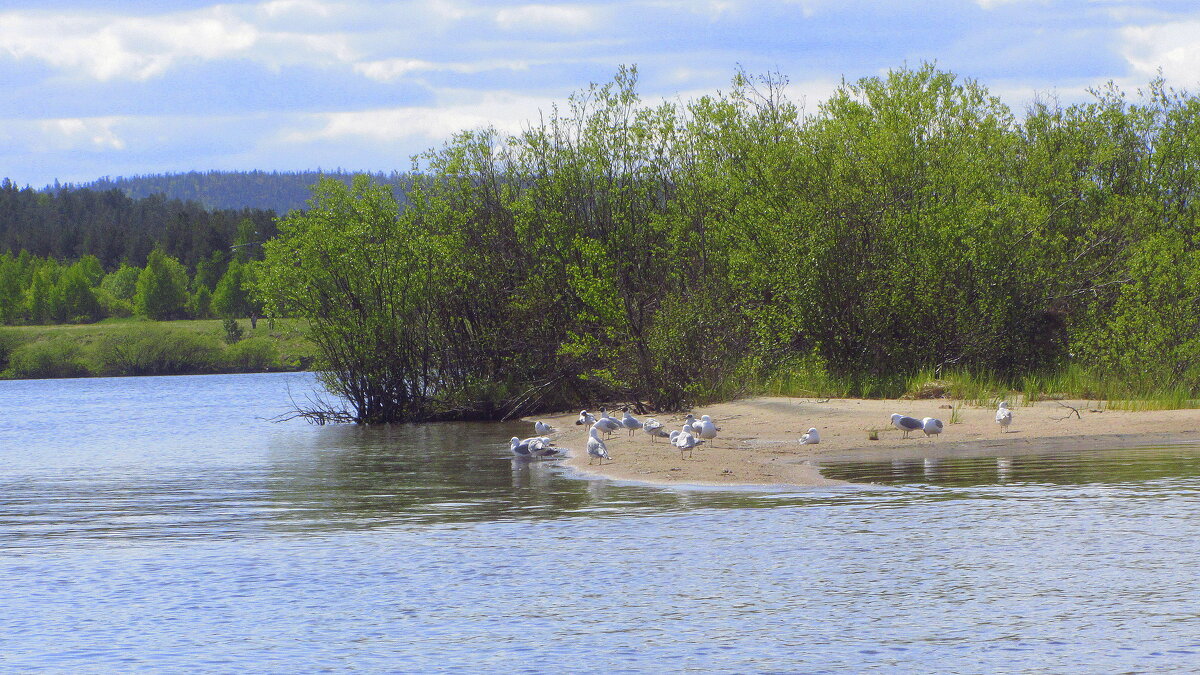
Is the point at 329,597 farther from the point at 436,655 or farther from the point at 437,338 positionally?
the point at 437,338

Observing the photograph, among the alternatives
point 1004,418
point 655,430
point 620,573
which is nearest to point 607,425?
point 655,430

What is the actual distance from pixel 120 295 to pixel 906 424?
145113 mm

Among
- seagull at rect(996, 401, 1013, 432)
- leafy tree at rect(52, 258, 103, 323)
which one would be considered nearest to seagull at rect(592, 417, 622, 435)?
seagull at rect(996, 401, 1013, 432)

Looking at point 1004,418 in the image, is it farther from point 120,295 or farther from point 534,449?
point 120,295

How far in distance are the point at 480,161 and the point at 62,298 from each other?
12331 cm

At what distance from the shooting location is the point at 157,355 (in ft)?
362

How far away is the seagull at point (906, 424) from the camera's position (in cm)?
2338

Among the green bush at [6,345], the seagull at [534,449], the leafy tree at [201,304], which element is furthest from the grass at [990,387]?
the leafy tree at [201,304]

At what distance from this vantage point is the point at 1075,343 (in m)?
31.6

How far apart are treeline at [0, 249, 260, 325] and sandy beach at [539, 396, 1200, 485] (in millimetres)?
119617

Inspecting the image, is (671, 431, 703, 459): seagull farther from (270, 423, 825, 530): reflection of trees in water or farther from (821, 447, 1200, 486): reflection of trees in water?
(821, 447, 1200, 486): reflection of trees in water

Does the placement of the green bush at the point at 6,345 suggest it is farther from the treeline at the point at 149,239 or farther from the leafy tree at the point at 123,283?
the treeline at the point at 149,239

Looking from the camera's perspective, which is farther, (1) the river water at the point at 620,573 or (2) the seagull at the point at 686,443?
(2) the seagull at the point at 686,443

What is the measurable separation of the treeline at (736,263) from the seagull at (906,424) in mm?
7806
